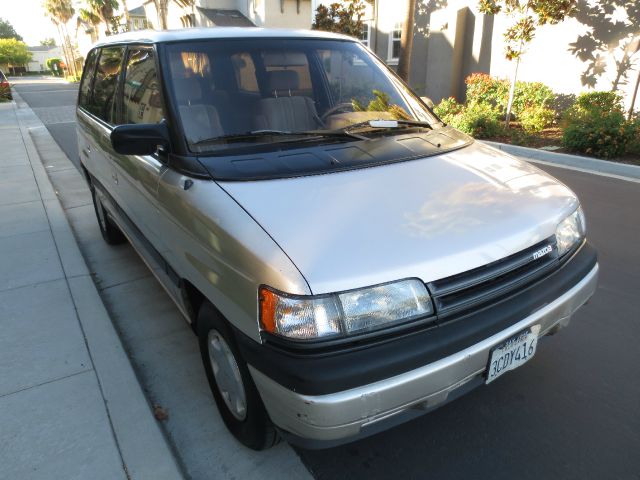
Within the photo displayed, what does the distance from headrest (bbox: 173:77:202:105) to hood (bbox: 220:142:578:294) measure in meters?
0.75

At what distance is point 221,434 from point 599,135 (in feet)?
26.7

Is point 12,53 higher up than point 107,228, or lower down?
higher up

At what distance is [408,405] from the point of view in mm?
1771

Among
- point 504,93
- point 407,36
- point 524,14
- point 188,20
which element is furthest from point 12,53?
point 524,14

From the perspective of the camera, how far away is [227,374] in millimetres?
2213

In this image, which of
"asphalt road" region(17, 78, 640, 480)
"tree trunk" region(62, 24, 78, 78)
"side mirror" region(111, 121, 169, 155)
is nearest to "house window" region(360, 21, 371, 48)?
"asphalt road" region(17, 78, 640, 480)

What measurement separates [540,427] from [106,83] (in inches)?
154

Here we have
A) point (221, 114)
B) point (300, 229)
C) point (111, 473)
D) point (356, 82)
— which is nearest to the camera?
point (300, 229)

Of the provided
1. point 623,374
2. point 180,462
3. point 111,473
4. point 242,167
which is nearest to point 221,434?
point 180,462

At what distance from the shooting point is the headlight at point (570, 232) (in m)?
2.23

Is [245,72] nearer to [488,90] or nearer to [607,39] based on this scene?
[607,39]

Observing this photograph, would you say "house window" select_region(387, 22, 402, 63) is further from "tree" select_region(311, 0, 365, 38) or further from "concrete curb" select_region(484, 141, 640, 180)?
"concrete curb" select_region(484, 141, 640, 180)

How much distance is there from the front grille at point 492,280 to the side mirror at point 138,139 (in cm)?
155

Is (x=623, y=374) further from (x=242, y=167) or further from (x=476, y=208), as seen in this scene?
(x=242, y=167)
